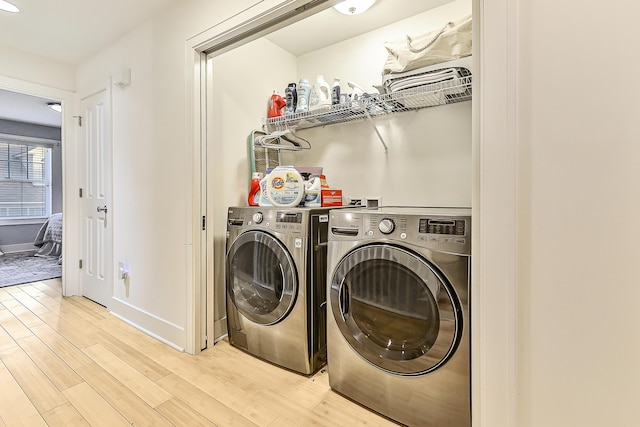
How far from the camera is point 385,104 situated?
186cm

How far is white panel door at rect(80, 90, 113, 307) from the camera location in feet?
8.44

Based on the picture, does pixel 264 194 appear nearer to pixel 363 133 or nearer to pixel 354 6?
pixel 363 133

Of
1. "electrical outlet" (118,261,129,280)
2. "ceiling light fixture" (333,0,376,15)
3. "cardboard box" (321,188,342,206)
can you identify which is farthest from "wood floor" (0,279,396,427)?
"ceiling light fixture" (333,0,376,15)

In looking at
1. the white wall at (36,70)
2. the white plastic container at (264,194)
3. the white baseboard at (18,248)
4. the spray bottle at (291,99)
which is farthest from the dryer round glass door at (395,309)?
the white baseboard at (18,248)

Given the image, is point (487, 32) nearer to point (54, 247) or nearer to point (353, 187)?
point (353, 187)

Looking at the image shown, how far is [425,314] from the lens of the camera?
47.9 inches

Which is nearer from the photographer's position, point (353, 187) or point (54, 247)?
point (353, 187)

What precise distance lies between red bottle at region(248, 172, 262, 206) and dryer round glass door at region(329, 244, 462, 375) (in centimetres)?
90

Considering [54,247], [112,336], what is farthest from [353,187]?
[54,247]

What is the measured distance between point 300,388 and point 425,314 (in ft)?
2.63

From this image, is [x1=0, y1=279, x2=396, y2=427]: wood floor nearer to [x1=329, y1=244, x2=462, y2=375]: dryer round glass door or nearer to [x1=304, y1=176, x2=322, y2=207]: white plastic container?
[x1=329, y1=244, x2=462, y2=375]: dryer round glass door

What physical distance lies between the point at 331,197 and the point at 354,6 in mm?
1250

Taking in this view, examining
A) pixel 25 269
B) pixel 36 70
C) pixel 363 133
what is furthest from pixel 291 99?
pixel 25 269

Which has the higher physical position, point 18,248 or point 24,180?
point 24,180
